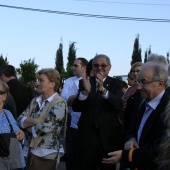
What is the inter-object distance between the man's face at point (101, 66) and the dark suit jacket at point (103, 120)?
219 millimetres

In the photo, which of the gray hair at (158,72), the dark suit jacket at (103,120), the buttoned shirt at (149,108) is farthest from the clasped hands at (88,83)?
the buttoned shirt at (149,108)

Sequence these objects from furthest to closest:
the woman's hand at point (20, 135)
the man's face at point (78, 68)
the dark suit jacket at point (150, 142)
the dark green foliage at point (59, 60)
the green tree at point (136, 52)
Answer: the dark green foliage at point (59, 60), the green tree at point (136, 52), the man's face at point (78, 68), the woman's hand at point (20, 135), the dark suit jacket at point (150, 142)

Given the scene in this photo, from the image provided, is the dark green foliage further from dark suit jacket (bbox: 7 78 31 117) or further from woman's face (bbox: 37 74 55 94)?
woman's face (bbox: 37 74 55 94)

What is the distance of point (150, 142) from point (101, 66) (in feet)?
5.71

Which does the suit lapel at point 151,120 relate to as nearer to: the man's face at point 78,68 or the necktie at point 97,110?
the necktie at point 97,110

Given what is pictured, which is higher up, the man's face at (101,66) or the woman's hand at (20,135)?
the man's face at (101,66)

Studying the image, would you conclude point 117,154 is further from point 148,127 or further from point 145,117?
point 145,117

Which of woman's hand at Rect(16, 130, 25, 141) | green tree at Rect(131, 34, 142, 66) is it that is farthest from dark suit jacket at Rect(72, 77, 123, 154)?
green tree at Rect(131, 34, 142, 66)

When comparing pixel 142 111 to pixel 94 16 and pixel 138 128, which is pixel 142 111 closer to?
pixel 138 128

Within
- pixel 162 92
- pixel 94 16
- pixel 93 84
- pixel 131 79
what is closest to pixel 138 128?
pixel 162 92

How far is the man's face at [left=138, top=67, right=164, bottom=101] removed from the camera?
10.8 feet

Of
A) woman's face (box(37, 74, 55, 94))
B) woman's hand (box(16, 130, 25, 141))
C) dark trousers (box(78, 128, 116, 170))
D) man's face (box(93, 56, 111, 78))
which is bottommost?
dark trousers (box(78, 128, 116, 170))

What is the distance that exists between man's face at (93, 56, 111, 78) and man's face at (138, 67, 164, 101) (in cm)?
132

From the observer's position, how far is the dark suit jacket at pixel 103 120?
4355mm
